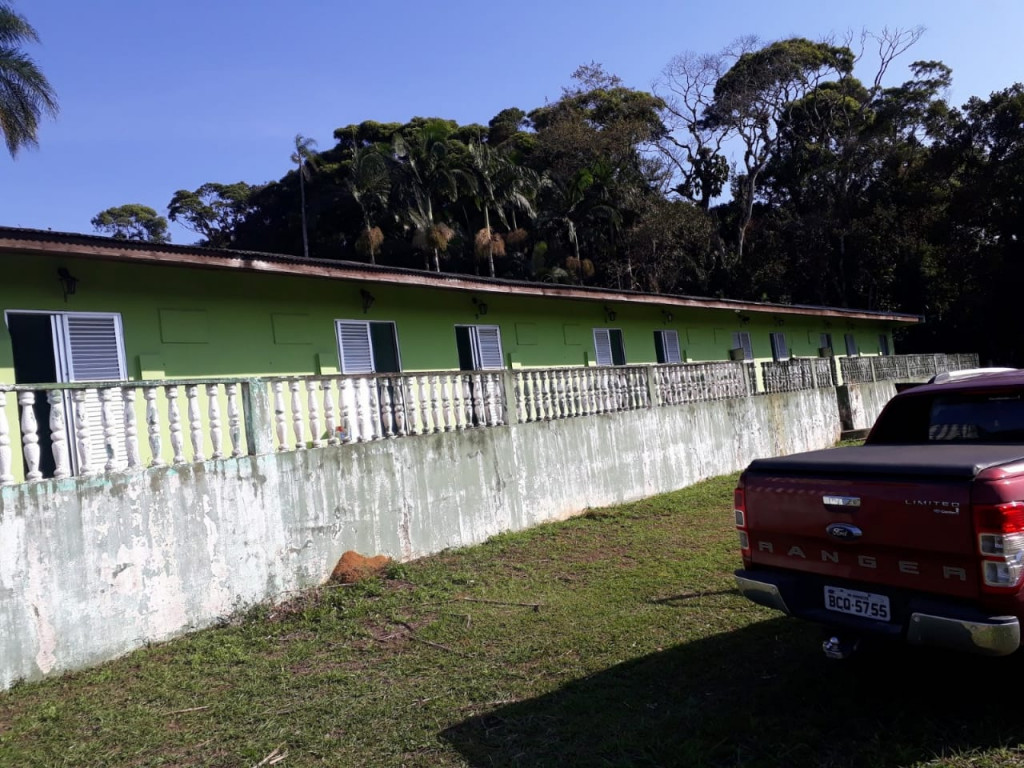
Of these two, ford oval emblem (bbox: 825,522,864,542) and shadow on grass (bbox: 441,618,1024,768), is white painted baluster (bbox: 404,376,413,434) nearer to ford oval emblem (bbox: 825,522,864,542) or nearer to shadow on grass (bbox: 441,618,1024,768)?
shadow on grass (bbox: 441,618,1024,768)

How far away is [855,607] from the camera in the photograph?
12.4 ft

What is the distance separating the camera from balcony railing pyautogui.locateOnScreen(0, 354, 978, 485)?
5.60 metres

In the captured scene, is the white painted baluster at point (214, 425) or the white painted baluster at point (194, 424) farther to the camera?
the white painted baluster at point (214, 425)

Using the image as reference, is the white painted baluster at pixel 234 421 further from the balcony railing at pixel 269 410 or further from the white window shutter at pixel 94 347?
the white window shutter at pixel 94 347

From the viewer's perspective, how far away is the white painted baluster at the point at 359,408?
762 centimetres

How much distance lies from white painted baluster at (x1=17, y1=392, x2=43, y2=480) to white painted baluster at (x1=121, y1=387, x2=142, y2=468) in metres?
0.64

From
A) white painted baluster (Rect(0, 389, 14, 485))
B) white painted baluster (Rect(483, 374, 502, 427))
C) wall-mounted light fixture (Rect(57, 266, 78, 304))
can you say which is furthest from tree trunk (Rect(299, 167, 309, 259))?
white painted baluster (Rect(0, 389, 14, 485))

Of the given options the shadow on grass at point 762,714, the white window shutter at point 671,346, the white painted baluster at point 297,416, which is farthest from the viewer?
the white window shutter at point 671,346

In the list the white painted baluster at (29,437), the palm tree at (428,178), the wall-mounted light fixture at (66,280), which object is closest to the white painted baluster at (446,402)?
the wall-mounted light fixture at (66,280)

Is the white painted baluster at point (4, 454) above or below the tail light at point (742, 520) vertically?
above

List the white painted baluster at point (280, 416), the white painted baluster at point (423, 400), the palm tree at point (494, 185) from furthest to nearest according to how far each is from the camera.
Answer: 1. the palm tree at point (494, 185)
2. the white painted baluster at point (423, 400)
3. the white painted baluster at point (280, 416)

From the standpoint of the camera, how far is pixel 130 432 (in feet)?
19.3

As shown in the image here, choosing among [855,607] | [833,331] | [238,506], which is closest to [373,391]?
[238,506]

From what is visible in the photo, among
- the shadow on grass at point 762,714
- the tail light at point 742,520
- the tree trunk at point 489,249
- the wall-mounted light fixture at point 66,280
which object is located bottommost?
the shadow on grass at point 762,714
